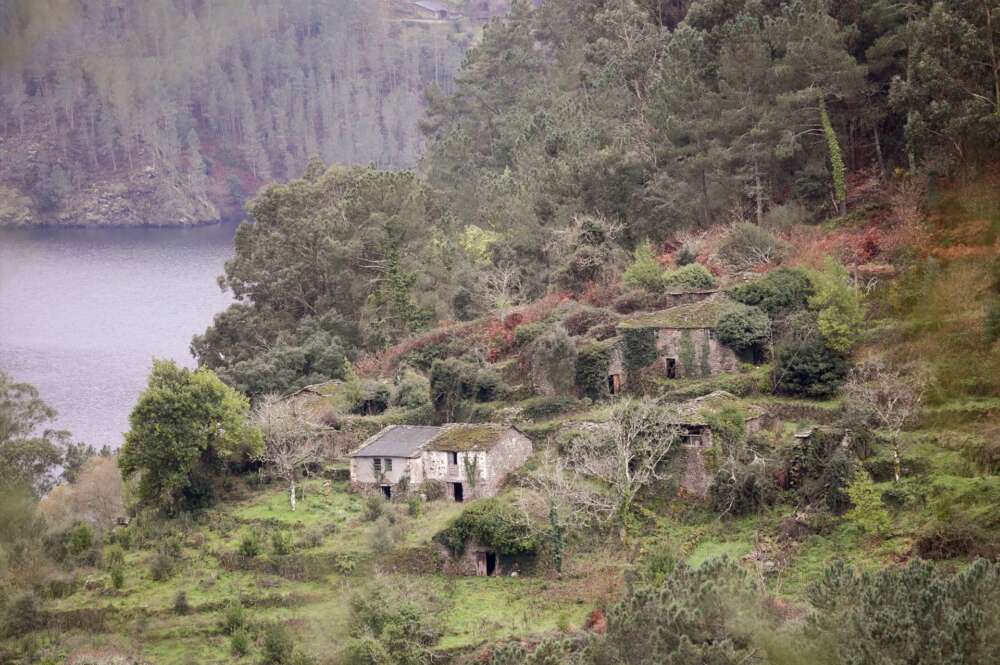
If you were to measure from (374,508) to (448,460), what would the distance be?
313cm

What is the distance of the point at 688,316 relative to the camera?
4856 centimetres

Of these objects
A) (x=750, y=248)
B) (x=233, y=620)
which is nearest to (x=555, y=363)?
(x=750, y=248)

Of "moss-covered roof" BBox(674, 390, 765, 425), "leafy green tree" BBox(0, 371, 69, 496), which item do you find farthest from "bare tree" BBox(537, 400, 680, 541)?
"leafy green tree" BBox(0, 371, 69, 496)

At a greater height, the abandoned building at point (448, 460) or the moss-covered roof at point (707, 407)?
the moss-covered roof at point (707, 407)

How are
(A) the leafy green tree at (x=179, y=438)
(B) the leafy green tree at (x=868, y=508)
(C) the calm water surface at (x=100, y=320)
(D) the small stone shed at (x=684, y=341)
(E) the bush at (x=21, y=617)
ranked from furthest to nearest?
(C) the calm water surface at (x=100, y=320) → (A) the leafy green tree at (x=179, y=438) → (D) the small stone shed at (x=684, y=341) → (E) the bush at (x=21, y=617) → (B) the leafy green tree at (x=868, y=508)

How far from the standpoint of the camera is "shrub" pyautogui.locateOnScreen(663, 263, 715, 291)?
5169 cm

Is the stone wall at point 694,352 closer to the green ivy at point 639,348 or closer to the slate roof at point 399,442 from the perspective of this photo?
the green ivy at point 639,348

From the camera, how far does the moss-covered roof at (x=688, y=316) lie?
157 ft

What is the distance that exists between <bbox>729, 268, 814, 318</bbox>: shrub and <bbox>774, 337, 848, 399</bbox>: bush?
249 centimetres

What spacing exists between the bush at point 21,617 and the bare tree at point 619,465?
1692 cm

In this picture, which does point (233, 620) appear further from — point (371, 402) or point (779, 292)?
point (779, 292)

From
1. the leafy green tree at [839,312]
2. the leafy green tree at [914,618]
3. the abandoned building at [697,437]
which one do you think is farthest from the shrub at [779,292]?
the leafy green tree at [914,618]

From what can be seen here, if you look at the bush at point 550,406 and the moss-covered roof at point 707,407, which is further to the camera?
the bush at point 550,406

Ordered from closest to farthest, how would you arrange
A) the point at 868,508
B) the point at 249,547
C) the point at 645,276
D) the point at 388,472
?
the point at 868,508 < the point at 249,547 < the point at 388,472 < the point at 645,276
